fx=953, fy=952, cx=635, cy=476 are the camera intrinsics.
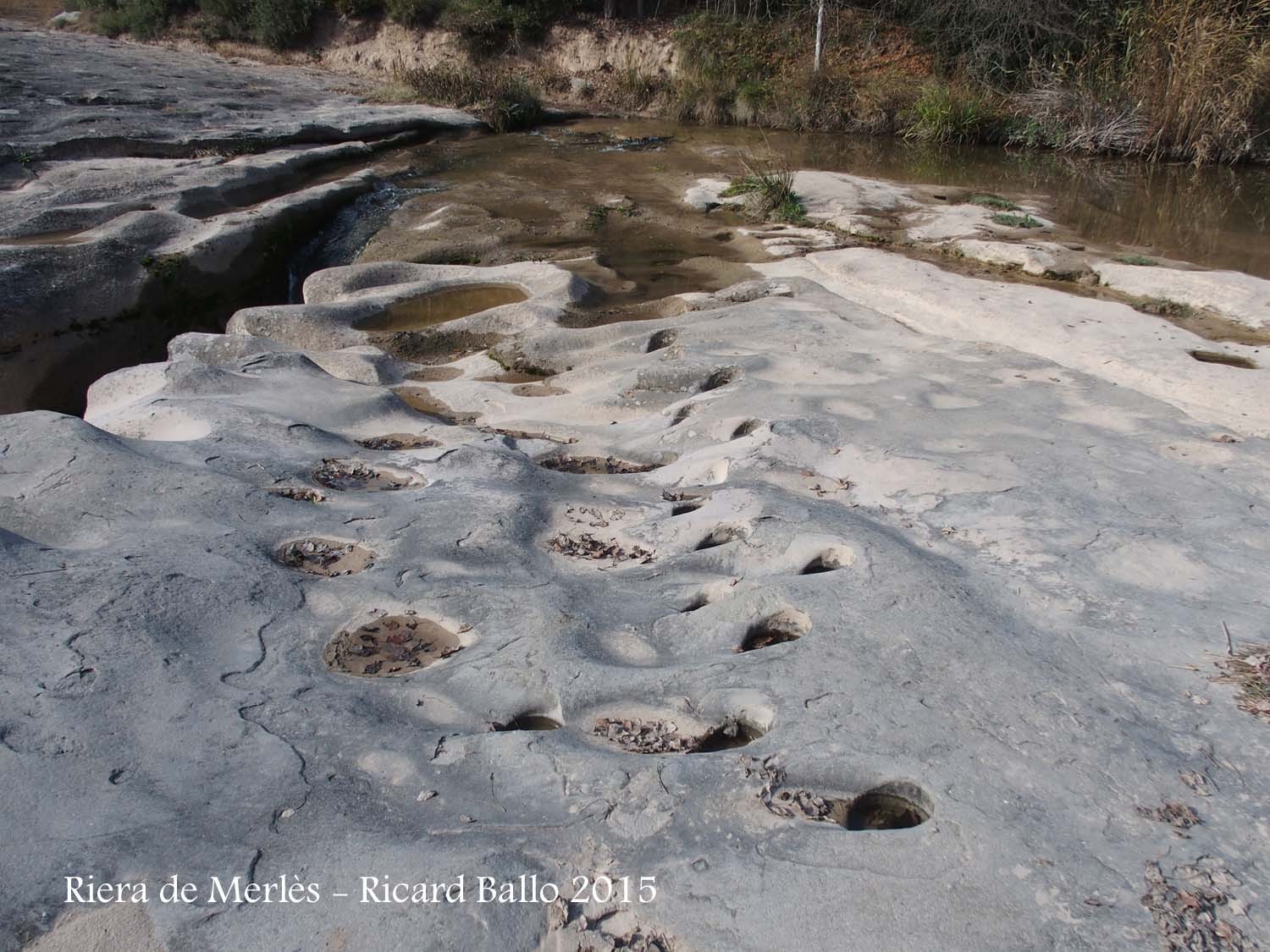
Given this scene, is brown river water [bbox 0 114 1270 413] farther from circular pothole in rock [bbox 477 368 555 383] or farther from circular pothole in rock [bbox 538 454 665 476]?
circular pothole in rock [bbox 538 454 665 476]

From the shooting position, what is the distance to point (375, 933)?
5.99 ft

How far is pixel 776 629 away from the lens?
2.98 metres

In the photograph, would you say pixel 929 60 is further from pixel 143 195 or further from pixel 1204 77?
pixel 143 195

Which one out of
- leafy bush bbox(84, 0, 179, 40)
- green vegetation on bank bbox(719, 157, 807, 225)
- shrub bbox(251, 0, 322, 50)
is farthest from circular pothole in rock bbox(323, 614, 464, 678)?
leafy bush bbox(84, 0, 179, 40)

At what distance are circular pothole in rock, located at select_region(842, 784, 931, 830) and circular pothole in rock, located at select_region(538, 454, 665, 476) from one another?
7.34 feet

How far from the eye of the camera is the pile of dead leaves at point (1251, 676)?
2.55m

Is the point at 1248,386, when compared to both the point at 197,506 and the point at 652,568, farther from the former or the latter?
the point at 197,506

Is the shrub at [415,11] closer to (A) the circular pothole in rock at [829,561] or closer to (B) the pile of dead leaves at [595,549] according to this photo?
(B) the pile of dead leaves at [595,549]

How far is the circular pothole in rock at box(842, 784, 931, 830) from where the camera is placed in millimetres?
2262

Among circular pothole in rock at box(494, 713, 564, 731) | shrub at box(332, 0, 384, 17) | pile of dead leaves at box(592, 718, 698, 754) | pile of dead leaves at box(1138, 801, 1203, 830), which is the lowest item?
circular pothole in rock at box(494, 713, 564, 731)

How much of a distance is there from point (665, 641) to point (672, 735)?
1.45 feet

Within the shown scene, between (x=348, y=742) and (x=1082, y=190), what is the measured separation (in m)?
10.2

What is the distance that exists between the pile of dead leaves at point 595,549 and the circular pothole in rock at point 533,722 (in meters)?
0.94

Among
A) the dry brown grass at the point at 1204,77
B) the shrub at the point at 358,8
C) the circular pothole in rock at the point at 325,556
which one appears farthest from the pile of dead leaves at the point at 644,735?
the shrub at the point at 358,8
